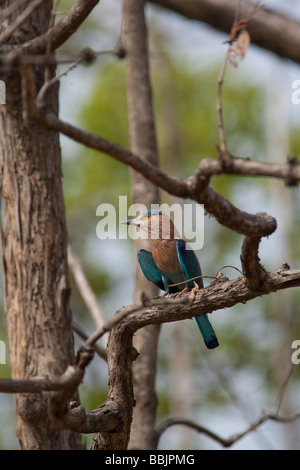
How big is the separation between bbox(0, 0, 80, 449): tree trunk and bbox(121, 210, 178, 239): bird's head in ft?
2.67

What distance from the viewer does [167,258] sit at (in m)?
5.05

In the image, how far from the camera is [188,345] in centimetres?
1608

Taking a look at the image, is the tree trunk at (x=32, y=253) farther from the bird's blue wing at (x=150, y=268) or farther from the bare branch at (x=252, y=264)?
the bare branch at (x=252, y=264)

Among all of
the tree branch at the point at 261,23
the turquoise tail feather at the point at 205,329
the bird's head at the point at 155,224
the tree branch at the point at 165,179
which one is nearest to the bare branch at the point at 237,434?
the turquoise tail feather at the point at 205,329

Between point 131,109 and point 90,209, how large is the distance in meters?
9.55

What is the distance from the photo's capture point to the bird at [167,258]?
4974 mm

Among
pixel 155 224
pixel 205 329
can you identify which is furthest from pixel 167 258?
pixel 205 329

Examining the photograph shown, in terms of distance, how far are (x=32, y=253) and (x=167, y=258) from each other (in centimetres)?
105

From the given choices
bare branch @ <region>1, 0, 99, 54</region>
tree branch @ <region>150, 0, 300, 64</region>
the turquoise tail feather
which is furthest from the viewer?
tree branch @ <region>150, 0, 300, 64</region>

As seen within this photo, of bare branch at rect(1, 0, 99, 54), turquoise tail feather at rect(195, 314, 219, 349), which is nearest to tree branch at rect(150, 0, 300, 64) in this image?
bare branch at rect(1, 0, 99, 54)

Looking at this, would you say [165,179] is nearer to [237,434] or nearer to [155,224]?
[155,224]

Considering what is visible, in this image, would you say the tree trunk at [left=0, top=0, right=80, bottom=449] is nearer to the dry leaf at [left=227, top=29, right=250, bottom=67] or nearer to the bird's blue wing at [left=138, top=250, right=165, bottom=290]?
the bird's blue wing at [left=138, top=250, right=165, bottom=290]

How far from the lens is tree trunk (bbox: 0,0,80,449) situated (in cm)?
462
